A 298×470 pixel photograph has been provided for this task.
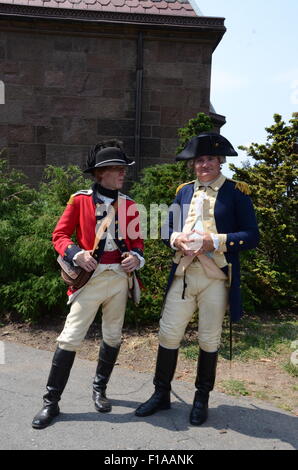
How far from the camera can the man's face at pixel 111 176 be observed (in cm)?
343

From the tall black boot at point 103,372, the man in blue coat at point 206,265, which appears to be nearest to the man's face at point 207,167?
the man in blue coat at point 206,265

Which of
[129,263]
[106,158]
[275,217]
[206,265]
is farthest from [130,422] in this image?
[275,217]

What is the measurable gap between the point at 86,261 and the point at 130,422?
48.1 inches

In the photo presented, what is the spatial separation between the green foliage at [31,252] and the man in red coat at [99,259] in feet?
6.33

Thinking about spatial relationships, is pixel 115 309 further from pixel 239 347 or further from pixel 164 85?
pixel 164 85

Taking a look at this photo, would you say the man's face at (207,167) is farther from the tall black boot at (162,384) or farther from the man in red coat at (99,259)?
the tall black boot at (162,384)

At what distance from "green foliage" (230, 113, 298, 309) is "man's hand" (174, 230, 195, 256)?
2.73m

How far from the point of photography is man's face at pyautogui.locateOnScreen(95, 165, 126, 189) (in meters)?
3.43

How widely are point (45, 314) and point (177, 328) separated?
2.82 metres

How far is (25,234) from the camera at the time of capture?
18.8 feet

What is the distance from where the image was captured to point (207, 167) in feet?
11.0

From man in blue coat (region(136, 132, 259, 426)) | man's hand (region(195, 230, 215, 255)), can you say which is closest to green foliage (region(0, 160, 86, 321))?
man in blue coat (region(136, 132, 259, 426))

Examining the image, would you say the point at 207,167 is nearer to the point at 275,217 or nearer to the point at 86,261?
the point at 86,261
